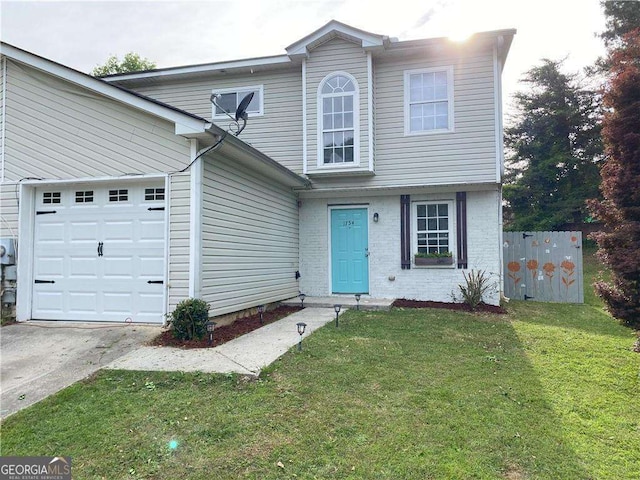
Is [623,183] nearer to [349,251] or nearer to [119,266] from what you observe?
[349,251]

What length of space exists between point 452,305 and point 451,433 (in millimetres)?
6047

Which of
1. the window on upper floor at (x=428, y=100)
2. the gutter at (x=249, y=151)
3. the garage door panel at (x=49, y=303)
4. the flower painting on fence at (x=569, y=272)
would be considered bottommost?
the garage door panel at (x=49, y=303)

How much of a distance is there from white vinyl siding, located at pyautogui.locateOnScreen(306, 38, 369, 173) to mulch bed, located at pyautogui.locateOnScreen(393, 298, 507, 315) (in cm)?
318

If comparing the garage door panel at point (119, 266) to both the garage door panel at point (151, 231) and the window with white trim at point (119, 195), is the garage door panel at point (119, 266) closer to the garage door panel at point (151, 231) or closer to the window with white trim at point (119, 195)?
the garage door panel at point (151, 231)

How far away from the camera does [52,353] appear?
186 inches

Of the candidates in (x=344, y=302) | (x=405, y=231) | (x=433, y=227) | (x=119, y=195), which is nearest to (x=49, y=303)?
(x=119, y=195)

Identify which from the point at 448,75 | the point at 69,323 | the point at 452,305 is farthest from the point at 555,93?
the point at 69,323

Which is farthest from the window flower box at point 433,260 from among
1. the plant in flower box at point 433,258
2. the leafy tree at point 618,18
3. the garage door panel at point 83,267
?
the leafy tree at point 618,18

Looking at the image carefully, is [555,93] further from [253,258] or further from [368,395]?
[368,395]

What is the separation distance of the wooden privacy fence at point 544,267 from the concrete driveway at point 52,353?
8778 mm

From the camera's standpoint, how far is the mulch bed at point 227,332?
5.05 m

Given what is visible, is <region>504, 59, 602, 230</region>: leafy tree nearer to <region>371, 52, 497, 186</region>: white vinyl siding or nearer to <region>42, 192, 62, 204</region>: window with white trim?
<region>371, 52, 497, 186</region>: white vinyl siding

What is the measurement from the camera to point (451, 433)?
2.90m

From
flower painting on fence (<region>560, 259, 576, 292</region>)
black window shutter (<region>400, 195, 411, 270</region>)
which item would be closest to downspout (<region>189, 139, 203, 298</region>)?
black window shutter (<region>400, 195, 411, 270</region>)
